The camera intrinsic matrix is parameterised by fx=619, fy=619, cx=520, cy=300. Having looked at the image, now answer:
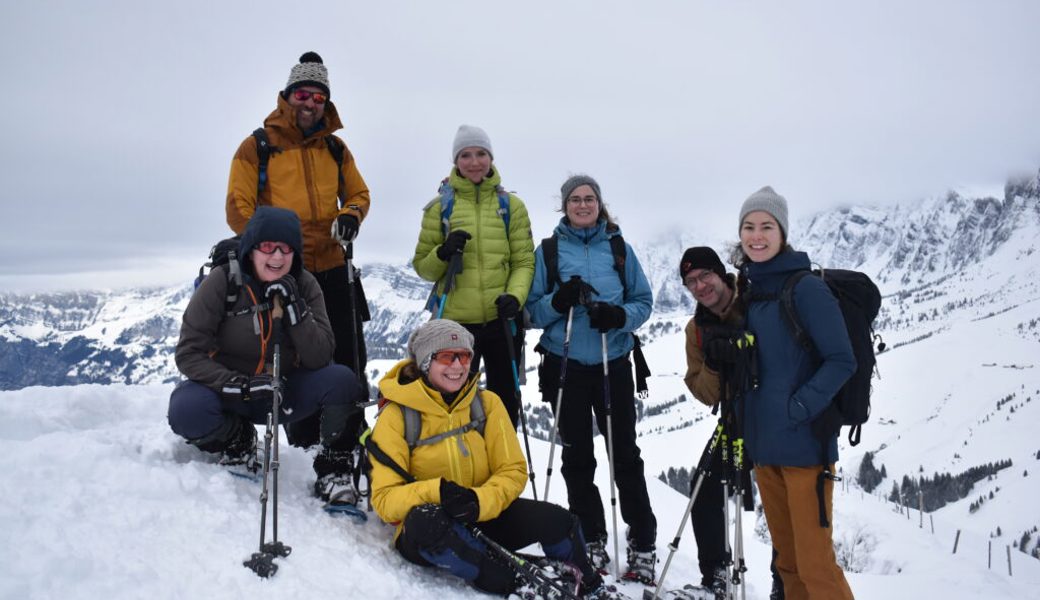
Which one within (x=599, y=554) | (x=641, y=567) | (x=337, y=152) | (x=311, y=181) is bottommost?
Answer: (x=641, y=567)

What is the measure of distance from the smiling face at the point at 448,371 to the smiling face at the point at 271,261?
1.63 metres

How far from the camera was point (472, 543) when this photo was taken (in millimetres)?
4746

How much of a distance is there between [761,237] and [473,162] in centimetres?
→ 310

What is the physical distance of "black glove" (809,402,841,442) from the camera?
471 cm

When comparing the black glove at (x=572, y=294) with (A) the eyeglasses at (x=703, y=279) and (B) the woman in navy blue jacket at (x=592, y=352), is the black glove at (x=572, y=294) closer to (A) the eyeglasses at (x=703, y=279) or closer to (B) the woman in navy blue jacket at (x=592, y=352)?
(B) the woman in navy blue jacket at (x=592, y=352)

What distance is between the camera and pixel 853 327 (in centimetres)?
483

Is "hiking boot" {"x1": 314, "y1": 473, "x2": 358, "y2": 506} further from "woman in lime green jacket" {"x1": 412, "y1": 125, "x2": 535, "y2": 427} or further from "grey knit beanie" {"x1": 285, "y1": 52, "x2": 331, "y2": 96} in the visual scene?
"grey knit beanie" {"x1": 285, "y1": 52, "x2": 331, "y2": 96}

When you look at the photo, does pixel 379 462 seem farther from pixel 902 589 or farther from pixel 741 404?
pixel 902 589

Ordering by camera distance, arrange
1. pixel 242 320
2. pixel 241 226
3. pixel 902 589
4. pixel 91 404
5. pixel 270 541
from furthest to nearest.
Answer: pixel 902 589
pixel 91 404
pixel 241 226
pixel 242 320
pixel 270 541

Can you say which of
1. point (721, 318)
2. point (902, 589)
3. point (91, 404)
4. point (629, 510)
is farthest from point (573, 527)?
point (902, 589)

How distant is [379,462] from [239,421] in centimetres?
156

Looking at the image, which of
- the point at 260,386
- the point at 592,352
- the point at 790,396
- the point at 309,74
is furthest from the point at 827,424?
the point at 309,74

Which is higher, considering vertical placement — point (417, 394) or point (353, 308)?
point (353, 308)

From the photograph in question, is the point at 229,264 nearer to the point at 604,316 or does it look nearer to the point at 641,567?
the point at 604,316
